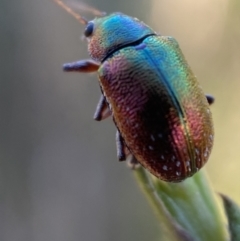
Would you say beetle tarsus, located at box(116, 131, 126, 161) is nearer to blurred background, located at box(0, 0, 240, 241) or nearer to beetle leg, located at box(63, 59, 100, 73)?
beetle leg, located at box(63, 59, 100, 73)

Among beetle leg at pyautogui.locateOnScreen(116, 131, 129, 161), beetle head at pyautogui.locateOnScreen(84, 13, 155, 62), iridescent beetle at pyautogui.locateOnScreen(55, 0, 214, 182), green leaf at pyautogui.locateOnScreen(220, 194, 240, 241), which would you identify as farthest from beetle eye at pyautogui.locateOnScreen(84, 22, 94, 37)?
green leaf at pyautogui.locateOnScreen(220, 194, 240, 241)

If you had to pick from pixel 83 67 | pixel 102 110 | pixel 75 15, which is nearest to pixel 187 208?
pixel 102 110

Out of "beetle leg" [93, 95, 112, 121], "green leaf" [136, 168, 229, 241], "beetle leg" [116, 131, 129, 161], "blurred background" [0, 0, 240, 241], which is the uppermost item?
"green leaf" [136, 168, 229, 241]

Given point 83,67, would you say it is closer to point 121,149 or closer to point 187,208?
point 121,149

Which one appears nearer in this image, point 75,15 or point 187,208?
point 187,208

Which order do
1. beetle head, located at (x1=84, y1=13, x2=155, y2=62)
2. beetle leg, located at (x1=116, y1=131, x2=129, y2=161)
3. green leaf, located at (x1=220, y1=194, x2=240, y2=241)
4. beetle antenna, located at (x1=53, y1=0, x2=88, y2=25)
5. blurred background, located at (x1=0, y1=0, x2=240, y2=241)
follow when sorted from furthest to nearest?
blurred background, located at (x1=0, y1=0, x2=240, y2=241), beetle antenna, located at (x1=53, y1=0, x2=88, y2=25), beetle head, located at (x1=84, y1=13, x2=155, y2=62), beetle leg, located at (x1=116, y1=131, x2=129, y2=161), green leaf, located at (x1=220, y1=194, x2=240, y2=241)

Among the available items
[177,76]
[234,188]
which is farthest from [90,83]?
[177,76]
